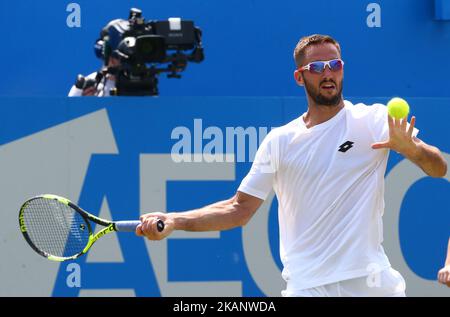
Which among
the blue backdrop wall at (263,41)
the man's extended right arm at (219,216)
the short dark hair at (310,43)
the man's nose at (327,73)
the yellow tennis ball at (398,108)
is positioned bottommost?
the man's extended right arm at (219,216)

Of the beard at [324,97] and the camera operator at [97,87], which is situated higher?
the camera operator at [97,87]

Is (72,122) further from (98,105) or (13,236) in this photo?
(13,236)

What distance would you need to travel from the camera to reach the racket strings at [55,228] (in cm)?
571

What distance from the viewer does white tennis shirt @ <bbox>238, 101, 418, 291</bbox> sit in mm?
4633

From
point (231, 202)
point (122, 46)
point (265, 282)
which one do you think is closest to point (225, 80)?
point (122, 46)

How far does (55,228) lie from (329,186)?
1.73 m

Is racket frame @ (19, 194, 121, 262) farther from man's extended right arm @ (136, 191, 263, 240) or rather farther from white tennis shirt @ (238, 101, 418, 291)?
white tennis shirt @ (238, 101, 418, 291)

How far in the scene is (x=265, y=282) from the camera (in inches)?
279

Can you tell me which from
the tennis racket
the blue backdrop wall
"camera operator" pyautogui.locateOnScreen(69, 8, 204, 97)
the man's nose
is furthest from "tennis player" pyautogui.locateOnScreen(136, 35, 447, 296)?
the blue backdrop wall

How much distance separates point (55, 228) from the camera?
5766 mm

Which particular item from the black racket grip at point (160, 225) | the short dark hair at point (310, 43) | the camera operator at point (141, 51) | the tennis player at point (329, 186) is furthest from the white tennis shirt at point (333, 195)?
the camera operator at point (141, 51)

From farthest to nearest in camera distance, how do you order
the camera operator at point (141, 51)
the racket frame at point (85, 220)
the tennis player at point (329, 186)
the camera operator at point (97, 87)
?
1. the camera operator at point (97, 87)
2. the camera operator at point (141, 51)
3. the racket frame at point (85, 220)
4. the tennis player at point (329, 186)

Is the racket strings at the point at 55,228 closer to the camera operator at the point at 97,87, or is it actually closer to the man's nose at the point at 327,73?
the man's nose at the point at 327,73

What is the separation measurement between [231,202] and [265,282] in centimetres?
221
